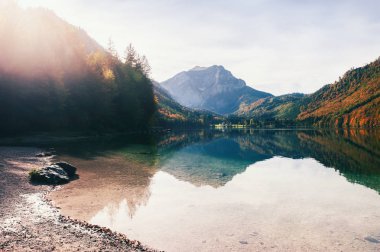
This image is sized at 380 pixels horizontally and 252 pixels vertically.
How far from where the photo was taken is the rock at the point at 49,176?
30844 millimetres

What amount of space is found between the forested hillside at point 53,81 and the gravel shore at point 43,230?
54011mm

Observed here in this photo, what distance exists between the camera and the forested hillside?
235ft

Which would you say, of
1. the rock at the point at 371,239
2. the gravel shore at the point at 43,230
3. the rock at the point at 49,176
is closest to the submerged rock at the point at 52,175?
the rock at the point at 49,176

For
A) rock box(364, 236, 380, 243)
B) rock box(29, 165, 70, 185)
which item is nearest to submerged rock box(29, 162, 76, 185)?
rock box(29, 165, 70, 185)

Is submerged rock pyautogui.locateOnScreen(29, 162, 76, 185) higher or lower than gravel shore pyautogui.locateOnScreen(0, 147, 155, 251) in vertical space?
higher

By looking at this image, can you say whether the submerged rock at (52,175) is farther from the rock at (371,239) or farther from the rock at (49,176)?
the rock at (371,239)

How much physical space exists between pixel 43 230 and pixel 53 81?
2823 inches

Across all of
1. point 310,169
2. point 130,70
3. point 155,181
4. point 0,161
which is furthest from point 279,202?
point 130,70

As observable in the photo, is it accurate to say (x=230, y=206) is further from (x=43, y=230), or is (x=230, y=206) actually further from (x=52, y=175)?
(x=52, y=175)

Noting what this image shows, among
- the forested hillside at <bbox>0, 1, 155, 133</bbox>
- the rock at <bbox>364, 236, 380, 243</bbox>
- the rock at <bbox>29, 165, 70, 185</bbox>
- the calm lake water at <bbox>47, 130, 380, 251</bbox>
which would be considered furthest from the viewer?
the forested hillside at <bbox>0, 1, 155, 133</bbox>

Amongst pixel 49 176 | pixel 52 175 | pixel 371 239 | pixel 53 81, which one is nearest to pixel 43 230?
pixel 49 176

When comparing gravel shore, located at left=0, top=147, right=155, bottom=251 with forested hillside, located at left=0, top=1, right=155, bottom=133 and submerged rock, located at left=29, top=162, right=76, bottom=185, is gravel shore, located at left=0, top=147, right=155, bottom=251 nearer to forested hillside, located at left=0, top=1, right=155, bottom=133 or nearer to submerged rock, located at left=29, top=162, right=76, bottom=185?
submerged rock, located at left=29, top=162, right=76, bottom=185

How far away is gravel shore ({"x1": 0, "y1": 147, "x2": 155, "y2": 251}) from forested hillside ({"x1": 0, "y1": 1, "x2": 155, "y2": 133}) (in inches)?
2126

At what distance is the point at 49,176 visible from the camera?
103 ft
